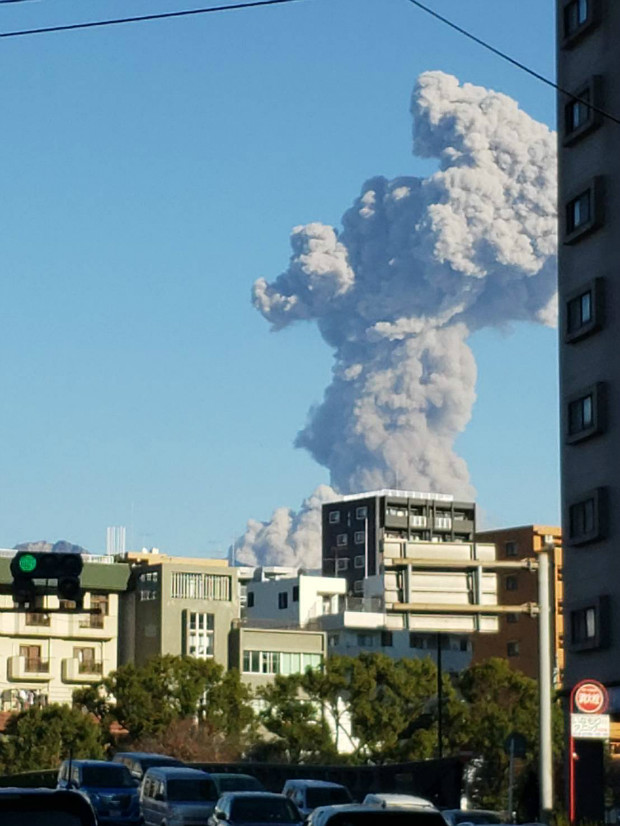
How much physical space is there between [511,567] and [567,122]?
3524 cm

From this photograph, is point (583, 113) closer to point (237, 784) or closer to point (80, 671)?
point (237, 784)

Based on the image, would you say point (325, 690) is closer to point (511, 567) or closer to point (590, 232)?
point (590, 232)

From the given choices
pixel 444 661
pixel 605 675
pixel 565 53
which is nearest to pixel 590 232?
pixel 565 53

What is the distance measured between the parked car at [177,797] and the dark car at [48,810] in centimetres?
2993

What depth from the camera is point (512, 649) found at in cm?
17088

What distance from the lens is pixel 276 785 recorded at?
240ft

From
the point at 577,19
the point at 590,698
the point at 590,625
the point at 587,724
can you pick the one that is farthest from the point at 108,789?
the point at 577,19

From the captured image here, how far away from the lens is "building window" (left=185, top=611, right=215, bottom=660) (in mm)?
146250

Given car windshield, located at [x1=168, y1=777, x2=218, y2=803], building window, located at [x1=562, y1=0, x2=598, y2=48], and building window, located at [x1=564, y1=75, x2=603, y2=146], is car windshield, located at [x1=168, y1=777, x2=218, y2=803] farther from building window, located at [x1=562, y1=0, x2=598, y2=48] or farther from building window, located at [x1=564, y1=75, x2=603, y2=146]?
building window, located at [x1=562, y1=0, x2=598, y2=48]

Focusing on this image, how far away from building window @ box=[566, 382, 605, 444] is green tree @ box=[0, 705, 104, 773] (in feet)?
174

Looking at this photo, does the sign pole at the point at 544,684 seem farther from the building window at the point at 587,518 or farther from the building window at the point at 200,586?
the building window at the point at 200,586

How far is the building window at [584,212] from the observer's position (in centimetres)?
6306

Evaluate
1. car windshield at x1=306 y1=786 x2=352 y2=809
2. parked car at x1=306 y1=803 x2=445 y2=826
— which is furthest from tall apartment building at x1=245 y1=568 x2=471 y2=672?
parked car at x1=306 y1=803 x2=445 y2=826

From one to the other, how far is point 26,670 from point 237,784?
3489 inches
